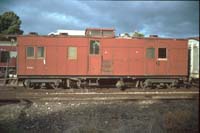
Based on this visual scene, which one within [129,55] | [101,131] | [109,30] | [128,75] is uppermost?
[109,30]

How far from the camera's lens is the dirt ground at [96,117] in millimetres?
6449

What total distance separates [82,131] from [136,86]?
10922 mm

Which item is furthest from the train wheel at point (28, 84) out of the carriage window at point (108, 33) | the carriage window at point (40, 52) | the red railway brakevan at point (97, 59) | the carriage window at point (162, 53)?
the carriage window at point (162, 53)

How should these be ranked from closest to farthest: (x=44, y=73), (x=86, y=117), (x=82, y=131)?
(x=82, y=131) → (x=86, y=117) → (x=44, y=73)

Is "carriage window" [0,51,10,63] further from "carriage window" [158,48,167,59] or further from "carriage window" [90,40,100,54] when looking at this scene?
"carriage window" [158,48,167,59]

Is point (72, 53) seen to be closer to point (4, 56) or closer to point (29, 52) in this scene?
point (29, 52)

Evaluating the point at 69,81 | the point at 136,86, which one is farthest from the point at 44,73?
the point at 136,86

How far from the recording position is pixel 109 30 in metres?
16.7

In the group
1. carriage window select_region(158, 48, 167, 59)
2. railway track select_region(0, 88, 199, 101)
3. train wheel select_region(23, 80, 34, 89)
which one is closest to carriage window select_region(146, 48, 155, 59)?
carriage window select_region(158, 48, 167, 59)

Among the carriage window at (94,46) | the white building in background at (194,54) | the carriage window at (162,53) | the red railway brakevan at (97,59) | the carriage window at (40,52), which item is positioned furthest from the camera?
the white building in background at (194,54)

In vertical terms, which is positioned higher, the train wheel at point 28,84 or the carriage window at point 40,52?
the carriage window at point 40,52

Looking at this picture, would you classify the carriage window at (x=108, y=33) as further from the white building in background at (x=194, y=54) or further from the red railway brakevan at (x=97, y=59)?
the white building in background at (x=194, y=54)

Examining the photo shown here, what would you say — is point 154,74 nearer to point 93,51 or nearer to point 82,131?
point 93,51

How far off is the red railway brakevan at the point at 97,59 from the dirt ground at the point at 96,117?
5.55m
